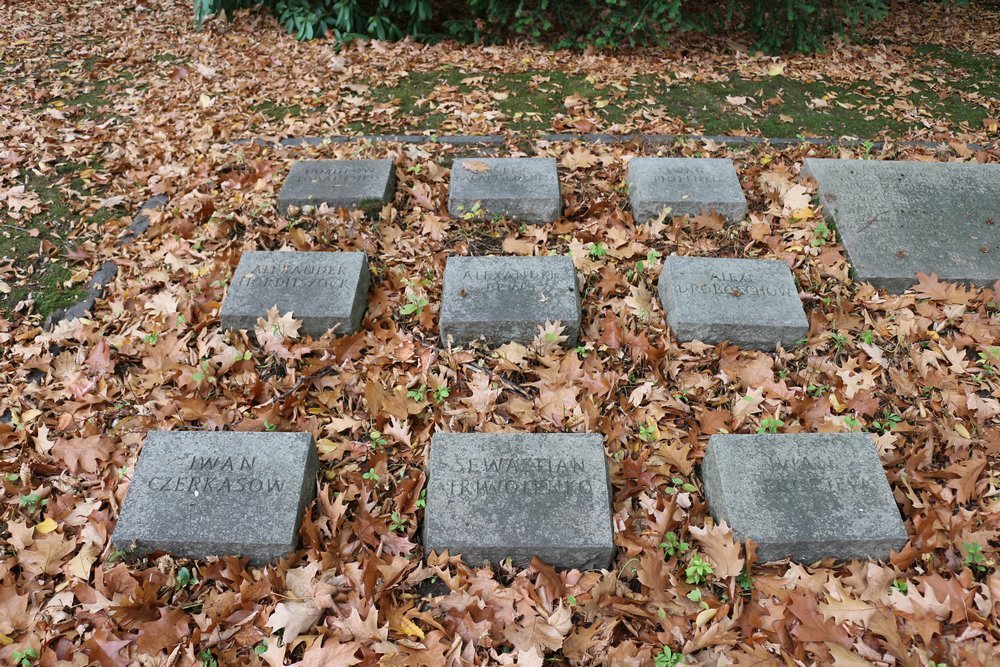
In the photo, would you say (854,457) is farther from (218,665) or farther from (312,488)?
(218,665)

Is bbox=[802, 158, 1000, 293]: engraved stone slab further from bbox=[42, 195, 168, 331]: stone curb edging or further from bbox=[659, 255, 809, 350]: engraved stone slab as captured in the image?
bbox=[42, 195, 168, 331]: stone curb edging

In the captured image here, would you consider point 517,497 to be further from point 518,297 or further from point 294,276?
point 294,276

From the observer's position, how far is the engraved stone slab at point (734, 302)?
3418mm

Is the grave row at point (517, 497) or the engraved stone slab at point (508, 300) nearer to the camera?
the grave row at point (517, 497)

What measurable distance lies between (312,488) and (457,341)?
1.16m

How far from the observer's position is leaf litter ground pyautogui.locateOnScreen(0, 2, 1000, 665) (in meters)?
2.33

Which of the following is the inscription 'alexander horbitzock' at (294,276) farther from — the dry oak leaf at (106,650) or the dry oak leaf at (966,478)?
the dry oak leaf at (966,478)

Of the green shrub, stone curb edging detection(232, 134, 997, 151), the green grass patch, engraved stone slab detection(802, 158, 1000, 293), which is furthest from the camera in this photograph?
the green shrub

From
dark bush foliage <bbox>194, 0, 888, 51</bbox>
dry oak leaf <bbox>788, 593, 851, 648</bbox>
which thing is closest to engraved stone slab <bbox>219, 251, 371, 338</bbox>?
dry oak leaf <bbox>788, 593, 851, 648</bbox>

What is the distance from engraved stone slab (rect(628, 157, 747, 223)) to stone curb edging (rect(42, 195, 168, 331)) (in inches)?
145

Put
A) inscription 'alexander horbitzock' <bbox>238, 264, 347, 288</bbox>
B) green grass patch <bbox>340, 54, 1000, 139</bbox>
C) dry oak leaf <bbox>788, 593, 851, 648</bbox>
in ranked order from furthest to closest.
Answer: green grass patch <bbox>340, 54, 1000, 139</bbox> → inscription 'alexander horbitzock' <bbox>238, 264, 347, 288</bbox> → dry oak leaf <bbox>788, 593, 851, 648</bbox>

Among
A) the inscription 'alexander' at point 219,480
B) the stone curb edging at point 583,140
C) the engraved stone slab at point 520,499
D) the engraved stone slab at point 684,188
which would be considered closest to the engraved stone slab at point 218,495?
the inscription 'alexander' at point 219,480

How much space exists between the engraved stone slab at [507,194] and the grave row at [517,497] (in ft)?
6.89

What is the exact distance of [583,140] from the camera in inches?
217
